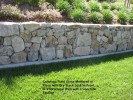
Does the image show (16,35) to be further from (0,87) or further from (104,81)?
(104,81)

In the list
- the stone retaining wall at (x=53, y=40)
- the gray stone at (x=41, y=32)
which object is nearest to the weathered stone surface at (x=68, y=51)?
the stone retaining wall at (x=53, y=40)

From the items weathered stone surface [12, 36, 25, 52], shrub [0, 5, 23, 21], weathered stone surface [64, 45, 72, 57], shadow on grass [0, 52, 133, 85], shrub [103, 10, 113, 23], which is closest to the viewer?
shadow on grass [0, 52, 133, 85]

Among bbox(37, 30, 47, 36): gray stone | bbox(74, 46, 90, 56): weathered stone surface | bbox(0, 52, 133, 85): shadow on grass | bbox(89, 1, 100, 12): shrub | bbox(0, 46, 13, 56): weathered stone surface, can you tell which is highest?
bbox(89, 1, 100, 12): shrub

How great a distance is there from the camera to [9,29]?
5.57 metres

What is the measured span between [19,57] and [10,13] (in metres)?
1.08

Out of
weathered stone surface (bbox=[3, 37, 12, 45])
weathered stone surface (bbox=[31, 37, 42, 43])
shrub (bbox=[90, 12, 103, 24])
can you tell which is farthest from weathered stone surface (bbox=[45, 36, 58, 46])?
shrub (bbox=[90, 12, 103, 24])

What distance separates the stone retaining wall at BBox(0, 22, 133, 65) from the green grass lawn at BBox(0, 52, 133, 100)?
339 mm

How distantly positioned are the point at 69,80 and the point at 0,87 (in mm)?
1447

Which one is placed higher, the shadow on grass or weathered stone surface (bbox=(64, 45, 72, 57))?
weathered stone surface (bbox=(64, 45, 72, 57))

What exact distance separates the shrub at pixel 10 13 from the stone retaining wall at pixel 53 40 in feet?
1.55

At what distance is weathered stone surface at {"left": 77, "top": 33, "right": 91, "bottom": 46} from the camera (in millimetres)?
6809

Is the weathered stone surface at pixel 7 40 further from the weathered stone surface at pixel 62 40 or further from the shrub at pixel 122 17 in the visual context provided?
the shrub at pixel 122 17

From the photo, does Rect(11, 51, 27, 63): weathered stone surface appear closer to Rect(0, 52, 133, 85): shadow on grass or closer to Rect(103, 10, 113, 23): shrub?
Rect(0, 52, 133, 85): shadow on grass

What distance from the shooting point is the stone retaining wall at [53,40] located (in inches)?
223
